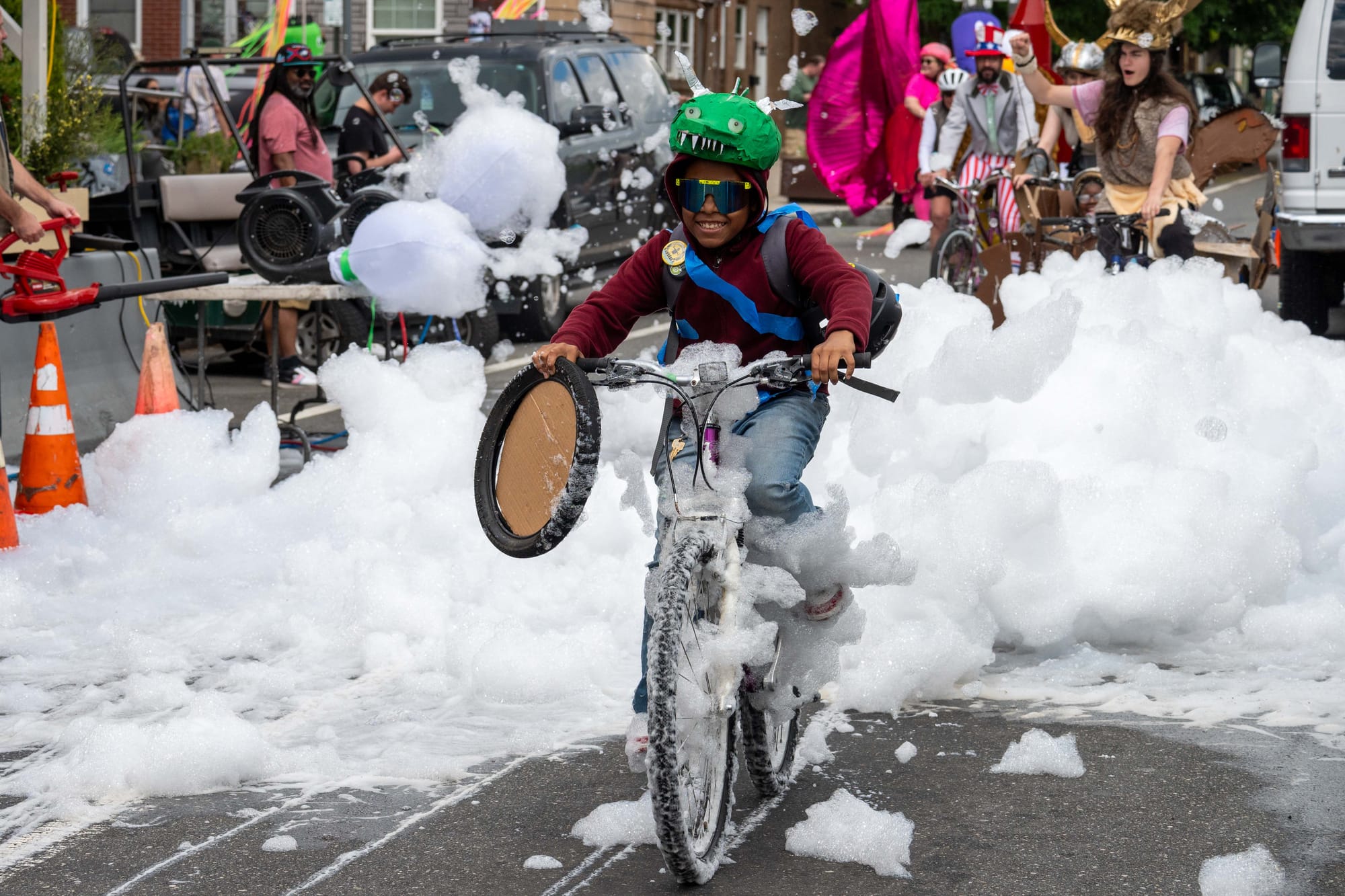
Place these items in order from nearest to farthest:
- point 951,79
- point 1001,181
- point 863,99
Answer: point 1001,181
point 951,79
point 863,99

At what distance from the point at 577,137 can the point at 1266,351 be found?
6.94 metres

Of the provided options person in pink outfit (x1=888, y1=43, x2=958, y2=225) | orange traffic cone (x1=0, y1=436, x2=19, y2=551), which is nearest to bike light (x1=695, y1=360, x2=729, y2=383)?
orange traffic cone (x1=0, y1=436, x2=19, y2=551)

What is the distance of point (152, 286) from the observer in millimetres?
7535

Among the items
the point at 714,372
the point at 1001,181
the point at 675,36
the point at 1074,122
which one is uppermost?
the point at 675,36

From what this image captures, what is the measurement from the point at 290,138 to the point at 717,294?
24.5ft

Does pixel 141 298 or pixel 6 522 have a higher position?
pixel 141 298

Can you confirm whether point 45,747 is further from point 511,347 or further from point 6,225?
point 511,347

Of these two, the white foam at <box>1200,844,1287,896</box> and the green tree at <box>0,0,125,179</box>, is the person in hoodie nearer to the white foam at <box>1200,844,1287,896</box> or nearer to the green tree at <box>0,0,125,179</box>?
the white foam at <box>1200,844,1287,896</box>

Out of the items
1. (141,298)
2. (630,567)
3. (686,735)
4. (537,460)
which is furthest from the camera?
(141,298)

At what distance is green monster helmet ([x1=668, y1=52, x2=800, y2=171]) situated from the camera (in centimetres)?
420

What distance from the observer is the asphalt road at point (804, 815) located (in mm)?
3994

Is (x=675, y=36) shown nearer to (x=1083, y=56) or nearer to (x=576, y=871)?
(x=1083, y=56)

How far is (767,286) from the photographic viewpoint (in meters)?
4.41

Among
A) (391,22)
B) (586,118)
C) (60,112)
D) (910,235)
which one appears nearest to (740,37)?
(391,22)
